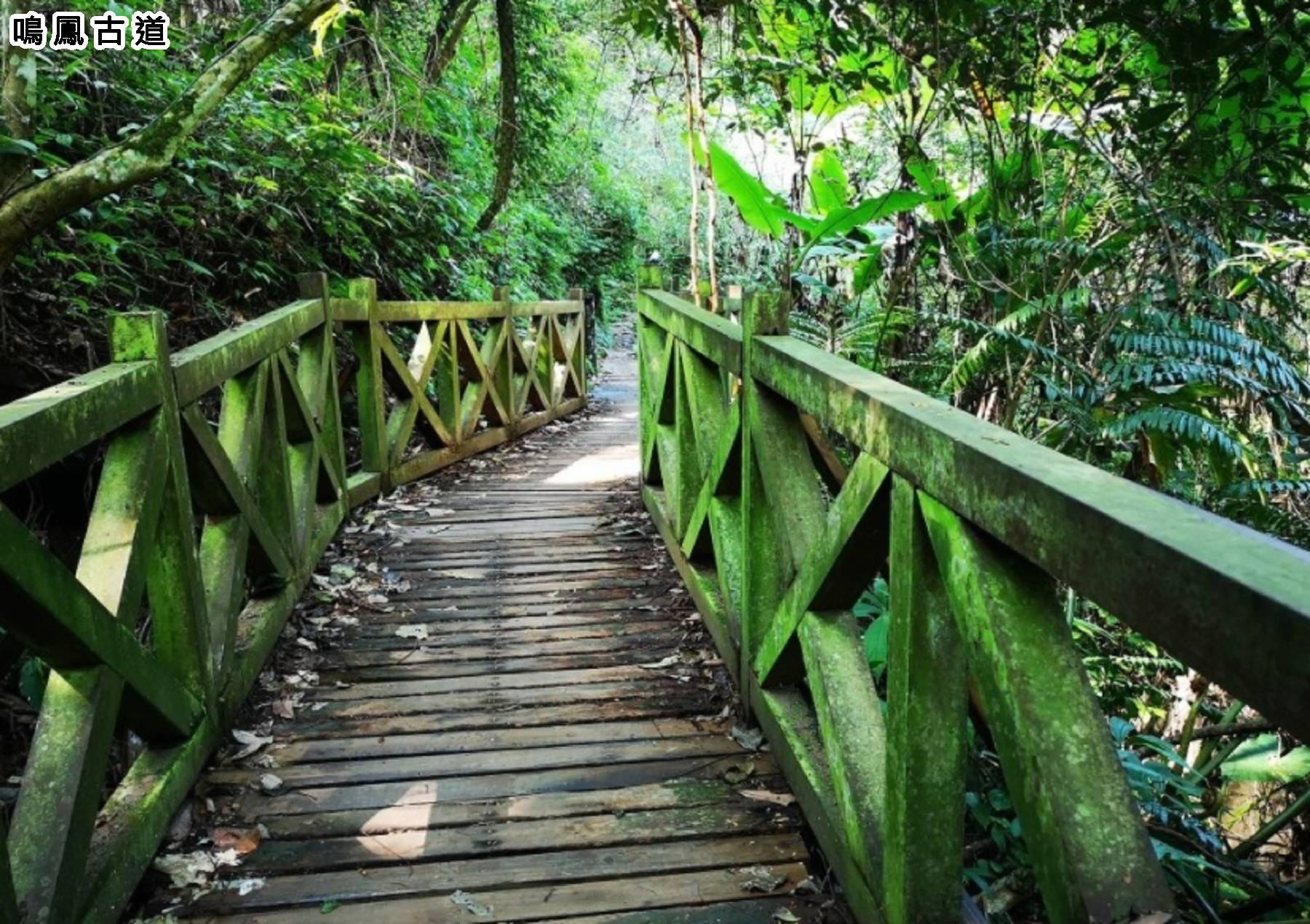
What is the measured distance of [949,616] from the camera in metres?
1.62

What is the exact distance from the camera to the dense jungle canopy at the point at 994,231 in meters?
3.62

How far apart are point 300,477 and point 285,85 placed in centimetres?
416

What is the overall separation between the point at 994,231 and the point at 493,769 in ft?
10.8

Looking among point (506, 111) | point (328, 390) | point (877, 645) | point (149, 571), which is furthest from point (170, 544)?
point (506, 111)

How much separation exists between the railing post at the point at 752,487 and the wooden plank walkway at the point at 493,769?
0.36 meters

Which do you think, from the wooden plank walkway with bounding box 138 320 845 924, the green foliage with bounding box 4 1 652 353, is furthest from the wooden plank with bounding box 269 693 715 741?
the green foliage with bounding box 4 1 652 353

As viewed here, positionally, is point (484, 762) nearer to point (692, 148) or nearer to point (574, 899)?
point (574, 899)

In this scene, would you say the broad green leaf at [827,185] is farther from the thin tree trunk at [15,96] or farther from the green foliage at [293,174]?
the thin tree trunk at [15,96]

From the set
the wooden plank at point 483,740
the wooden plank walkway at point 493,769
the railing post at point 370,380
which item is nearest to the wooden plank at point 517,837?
the wooden plank walkway at point 493,769

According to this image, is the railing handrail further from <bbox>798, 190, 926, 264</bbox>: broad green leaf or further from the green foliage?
the green foliage

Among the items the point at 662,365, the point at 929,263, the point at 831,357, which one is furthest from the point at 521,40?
the point at 831,357

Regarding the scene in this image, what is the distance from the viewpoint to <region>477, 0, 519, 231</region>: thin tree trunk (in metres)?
9.39

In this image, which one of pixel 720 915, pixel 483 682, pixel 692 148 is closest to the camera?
pixel 720 915

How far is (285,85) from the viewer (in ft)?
23.5
